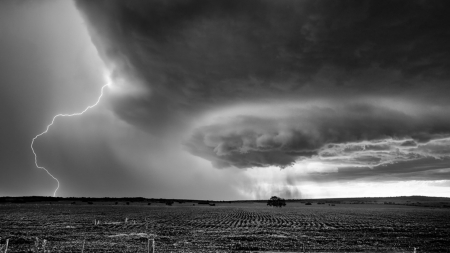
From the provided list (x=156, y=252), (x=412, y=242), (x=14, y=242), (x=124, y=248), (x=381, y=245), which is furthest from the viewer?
(x=412, y=242)

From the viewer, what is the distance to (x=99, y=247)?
40.8 m

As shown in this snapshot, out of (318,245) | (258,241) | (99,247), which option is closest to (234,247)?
→ (258,241)

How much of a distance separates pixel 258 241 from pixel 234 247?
7.79 metres

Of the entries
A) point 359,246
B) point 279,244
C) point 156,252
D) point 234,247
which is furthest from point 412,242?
point 156,252

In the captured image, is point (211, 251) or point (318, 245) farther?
point (318, 245)

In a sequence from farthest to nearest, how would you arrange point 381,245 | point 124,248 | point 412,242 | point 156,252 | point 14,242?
point 412,242, point 381,245, point 14,242, point 124,248, point 156,252

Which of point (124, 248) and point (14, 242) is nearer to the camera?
point (124, 248)

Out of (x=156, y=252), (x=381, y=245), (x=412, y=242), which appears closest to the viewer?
(x=156, y=252)

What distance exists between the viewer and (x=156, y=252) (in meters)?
37.1

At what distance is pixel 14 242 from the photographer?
145 feet

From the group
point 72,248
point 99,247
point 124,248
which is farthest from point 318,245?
point 72,248

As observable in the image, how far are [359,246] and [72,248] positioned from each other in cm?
3895

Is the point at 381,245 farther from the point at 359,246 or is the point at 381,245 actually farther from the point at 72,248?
the point at 72,248

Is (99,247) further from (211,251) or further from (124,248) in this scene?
(211,251)
